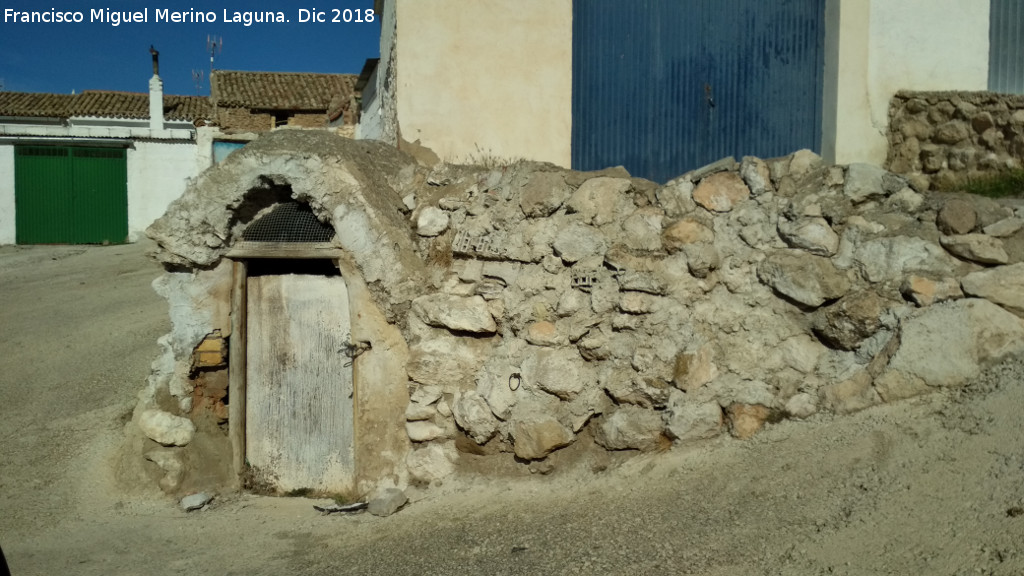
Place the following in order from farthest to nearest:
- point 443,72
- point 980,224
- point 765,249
Answer: point 443,72
point 765,249
point 980,224

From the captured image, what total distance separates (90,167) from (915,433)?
55.9 feet

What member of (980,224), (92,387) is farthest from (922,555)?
(92,387)

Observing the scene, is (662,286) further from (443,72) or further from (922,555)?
(443,72)

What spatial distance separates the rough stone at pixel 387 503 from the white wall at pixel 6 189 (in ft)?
48.5

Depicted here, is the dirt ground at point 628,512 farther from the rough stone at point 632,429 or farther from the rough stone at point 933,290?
the rough stone at point 933,290

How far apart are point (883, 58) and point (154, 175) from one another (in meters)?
14.2

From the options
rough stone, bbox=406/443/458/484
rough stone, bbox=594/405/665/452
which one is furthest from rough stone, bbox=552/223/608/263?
rough stone, bbox=406/443/458/484

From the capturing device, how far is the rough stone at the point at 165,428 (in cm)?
648

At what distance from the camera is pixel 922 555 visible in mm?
3545

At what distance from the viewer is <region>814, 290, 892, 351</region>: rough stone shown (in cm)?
492

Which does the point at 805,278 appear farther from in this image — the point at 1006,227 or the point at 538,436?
the point at 538,436

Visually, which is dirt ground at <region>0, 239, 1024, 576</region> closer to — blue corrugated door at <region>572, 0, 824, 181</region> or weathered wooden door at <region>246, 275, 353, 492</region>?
weathered wooden door at <region>246, 275, 353, 492</region>

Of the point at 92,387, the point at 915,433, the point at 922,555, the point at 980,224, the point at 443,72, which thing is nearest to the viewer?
the point at 922,555

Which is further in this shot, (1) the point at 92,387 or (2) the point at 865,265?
(1) the point at 92,387
